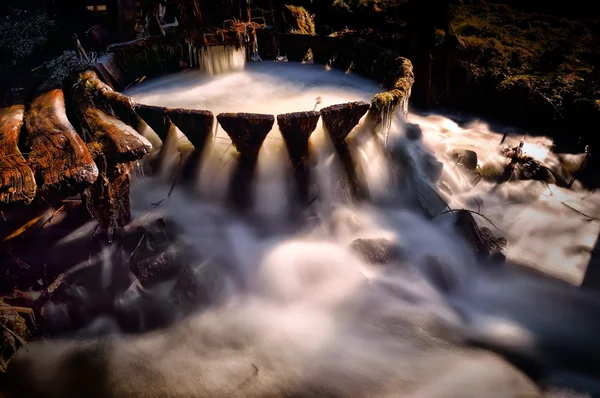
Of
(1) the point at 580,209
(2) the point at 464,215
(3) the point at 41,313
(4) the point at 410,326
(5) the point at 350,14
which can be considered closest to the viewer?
(3) the point at 41,313

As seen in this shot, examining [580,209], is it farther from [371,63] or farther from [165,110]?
[165,110]

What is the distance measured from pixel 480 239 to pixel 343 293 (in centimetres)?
197

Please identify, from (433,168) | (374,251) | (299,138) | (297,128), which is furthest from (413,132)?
(297,128)

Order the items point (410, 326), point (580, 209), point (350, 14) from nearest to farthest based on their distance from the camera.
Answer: point (410, 326) → point (580, 209) → point (350, 14)

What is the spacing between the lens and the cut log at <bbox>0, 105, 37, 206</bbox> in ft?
9.16

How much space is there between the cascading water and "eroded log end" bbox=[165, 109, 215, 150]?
41cm

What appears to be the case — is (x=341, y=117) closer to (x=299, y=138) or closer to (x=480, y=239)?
(x=299, y=138)

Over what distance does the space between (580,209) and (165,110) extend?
6109 millimetres

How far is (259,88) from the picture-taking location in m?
6.51

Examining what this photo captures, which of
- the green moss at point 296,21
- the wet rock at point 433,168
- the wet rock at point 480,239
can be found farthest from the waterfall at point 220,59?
the wet rock at point 480,239

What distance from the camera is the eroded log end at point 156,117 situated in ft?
13.2

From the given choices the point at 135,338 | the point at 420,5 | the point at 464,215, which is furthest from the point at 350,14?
the point at 135,338

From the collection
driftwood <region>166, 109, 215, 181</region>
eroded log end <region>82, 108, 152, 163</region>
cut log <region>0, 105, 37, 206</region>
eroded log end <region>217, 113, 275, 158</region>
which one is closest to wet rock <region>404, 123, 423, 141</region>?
eroded log end <region>217, 113, 275, 158</region>

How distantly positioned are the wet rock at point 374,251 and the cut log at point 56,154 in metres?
2.94
